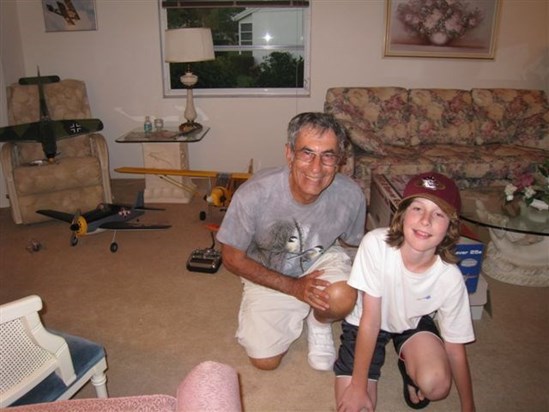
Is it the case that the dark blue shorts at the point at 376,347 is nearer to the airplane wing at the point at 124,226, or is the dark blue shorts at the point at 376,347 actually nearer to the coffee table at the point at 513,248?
the coffee table at the point at 513,248

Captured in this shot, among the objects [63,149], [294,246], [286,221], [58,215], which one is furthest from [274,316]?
[63,149]

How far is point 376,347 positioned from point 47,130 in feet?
8.89

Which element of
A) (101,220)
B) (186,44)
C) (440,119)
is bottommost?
(101,220)

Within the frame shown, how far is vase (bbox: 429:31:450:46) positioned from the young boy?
3043 millimetres

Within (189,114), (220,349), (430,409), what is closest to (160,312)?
(220,349)

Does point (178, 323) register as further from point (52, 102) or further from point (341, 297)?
point (52, 102)

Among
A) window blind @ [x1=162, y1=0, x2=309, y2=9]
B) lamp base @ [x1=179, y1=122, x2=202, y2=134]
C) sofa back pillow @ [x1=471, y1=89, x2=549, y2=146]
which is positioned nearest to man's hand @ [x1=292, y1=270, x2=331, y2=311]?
lamp base @ [x1=179, y1=122, x2=202, y2=134]

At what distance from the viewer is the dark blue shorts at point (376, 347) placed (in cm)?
149

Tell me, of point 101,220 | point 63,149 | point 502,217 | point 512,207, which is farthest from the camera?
point 63,149

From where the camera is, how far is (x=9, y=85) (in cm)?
343

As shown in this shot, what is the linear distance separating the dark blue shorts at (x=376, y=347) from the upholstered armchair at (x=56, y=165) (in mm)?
2314

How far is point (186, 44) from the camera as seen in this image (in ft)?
10.5

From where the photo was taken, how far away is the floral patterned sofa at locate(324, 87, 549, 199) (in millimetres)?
3266

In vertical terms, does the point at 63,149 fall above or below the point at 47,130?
below
